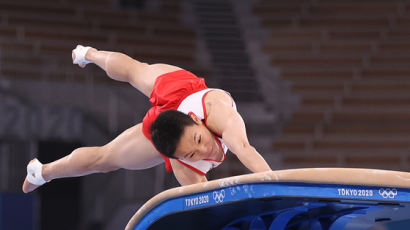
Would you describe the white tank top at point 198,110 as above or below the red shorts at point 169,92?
below

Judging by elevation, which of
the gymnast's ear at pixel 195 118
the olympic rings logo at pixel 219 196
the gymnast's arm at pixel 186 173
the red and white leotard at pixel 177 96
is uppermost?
the red and white leotard at pixel 177 96

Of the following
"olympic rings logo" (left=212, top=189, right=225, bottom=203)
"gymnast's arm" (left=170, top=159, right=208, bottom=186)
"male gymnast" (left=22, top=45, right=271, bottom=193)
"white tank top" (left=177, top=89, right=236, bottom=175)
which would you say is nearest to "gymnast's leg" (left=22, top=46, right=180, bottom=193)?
"male gymnast" (left=22, top=45, right=271, bottom=193)

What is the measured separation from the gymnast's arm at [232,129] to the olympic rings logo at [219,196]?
350mm

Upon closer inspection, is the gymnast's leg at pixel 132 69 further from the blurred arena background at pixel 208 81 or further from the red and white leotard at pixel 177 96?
the blurred arena background at pixel 208 81

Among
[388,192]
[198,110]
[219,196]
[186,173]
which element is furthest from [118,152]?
[388,192]

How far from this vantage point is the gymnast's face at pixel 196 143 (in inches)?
81.7

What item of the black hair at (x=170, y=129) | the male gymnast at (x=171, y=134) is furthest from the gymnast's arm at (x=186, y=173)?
the black hair at (x=170, y=129)

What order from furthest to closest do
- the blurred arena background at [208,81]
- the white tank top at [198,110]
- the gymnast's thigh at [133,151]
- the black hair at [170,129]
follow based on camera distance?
the blurred arena background at [208,81], the gymnast's thigh at [133,151], the white tank top at [198,110], the black hair at [170,129]

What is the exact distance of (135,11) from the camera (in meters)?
8.73

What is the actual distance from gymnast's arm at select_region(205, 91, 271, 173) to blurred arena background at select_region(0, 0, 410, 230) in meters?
3.14

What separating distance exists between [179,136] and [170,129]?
45mm

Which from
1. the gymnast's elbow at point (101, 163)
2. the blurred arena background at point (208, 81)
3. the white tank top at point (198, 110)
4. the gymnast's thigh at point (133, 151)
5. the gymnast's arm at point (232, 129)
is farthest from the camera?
the blurred arena background at point (208, 81)

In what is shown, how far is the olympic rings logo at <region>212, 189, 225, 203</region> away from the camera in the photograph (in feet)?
5.18

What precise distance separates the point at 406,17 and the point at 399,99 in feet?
5.87
